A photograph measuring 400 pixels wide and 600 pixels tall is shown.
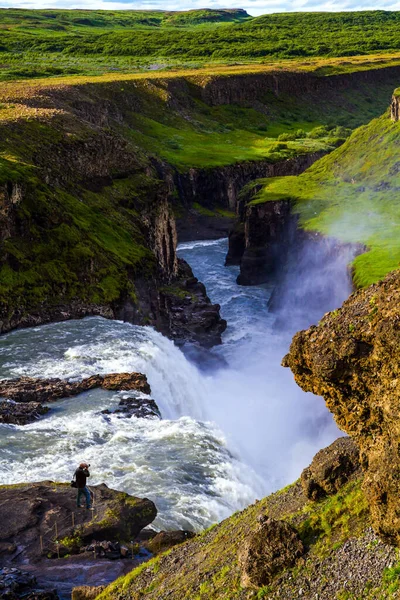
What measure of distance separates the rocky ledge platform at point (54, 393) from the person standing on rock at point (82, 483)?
40.7 feet

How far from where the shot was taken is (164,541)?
30.7m

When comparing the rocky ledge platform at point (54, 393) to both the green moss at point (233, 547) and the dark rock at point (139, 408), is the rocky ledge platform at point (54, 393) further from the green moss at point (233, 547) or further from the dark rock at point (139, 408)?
the green moss at point (233, 547)

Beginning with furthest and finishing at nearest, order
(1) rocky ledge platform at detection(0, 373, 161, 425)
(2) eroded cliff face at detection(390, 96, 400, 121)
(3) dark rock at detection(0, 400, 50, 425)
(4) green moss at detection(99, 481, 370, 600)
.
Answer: (2) eroded cliff face at detection(390, 96, 400, 121) < (1) rocky ledge platform at detection(0, 373, 161, 425) < (3) dark rock at detection(0, 400, 50, 425) < (4) green moss at detection(99, 481, 370, 600)

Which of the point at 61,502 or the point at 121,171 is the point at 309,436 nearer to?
the point at 61,502

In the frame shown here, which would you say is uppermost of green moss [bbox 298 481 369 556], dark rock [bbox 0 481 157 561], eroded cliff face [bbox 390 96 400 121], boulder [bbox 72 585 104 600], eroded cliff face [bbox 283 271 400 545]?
eroded cliff face [bbox 390 96 400 121]

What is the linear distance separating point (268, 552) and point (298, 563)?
81cm

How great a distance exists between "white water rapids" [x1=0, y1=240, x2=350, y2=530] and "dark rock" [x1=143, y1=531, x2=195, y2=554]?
1951mm

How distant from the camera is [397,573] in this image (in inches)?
715

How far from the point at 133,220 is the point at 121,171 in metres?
9.70

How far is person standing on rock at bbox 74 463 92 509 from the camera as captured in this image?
3069 centimetres

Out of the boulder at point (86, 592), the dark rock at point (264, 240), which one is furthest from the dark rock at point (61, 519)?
the dark rock at point (264, 240)

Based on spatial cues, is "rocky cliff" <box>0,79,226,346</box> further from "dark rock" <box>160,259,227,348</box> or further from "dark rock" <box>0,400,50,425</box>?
"dark rock" <box>0,400,50,425</box>

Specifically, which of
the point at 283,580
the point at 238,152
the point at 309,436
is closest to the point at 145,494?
the point at 283,580

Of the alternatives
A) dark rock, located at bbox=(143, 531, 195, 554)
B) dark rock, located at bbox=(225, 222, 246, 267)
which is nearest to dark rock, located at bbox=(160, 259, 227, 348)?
dark rock, located at bbox=(225, 222, 246, 267)
